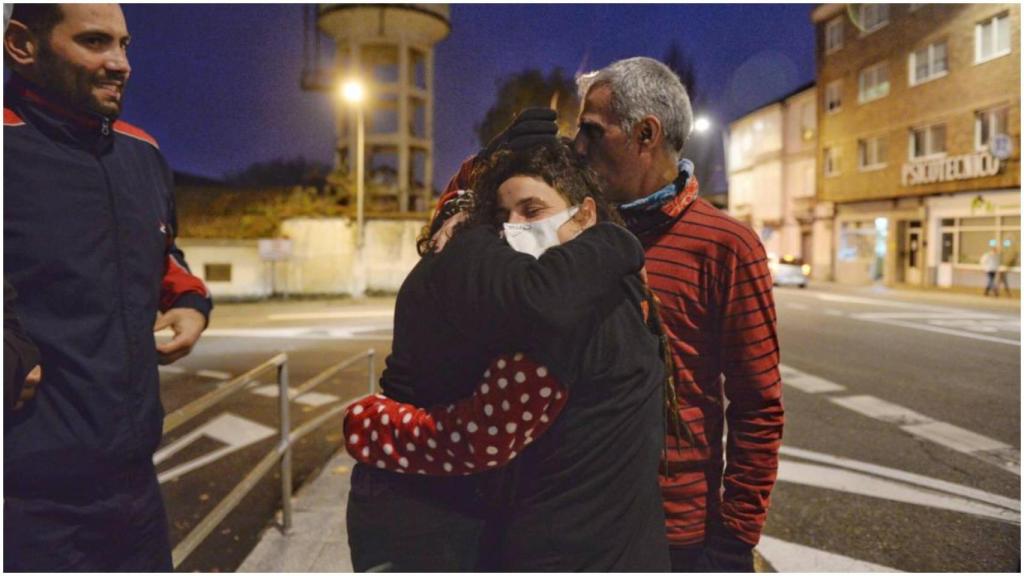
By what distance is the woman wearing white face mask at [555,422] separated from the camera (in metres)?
1.21

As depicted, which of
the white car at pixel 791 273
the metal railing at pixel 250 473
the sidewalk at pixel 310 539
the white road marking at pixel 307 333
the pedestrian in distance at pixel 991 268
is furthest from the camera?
the white car at pixel 791 273

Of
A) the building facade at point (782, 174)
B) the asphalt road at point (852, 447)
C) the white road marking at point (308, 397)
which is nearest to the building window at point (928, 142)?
the building facade at point (782, 174)

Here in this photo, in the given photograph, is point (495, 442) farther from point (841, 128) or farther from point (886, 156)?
point (841, 128)

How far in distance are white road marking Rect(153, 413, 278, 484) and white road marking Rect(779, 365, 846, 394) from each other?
17.3 feet

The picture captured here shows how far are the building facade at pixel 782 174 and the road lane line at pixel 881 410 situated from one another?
28.0m

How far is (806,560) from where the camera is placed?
A: 3582 mm

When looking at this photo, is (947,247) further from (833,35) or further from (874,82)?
(833,35)

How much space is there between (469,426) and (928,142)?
29.6 meters

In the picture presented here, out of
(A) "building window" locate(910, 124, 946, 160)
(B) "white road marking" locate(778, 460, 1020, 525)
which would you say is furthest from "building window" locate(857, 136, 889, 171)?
(B) "white road marking" locate(778, 460, 1020, 525)

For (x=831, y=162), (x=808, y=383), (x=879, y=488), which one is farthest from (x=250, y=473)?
(x=831, y=162)

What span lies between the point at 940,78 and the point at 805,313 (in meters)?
14.1

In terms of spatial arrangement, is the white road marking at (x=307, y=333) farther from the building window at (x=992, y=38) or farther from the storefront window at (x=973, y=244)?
the building window at (x=992, y=38)

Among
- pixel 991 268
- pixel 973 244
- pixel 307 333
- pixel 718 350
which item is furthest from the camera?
pixel 973 244

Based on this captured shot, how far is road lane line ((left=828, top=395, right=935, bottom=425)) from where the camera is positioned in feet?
21.2
